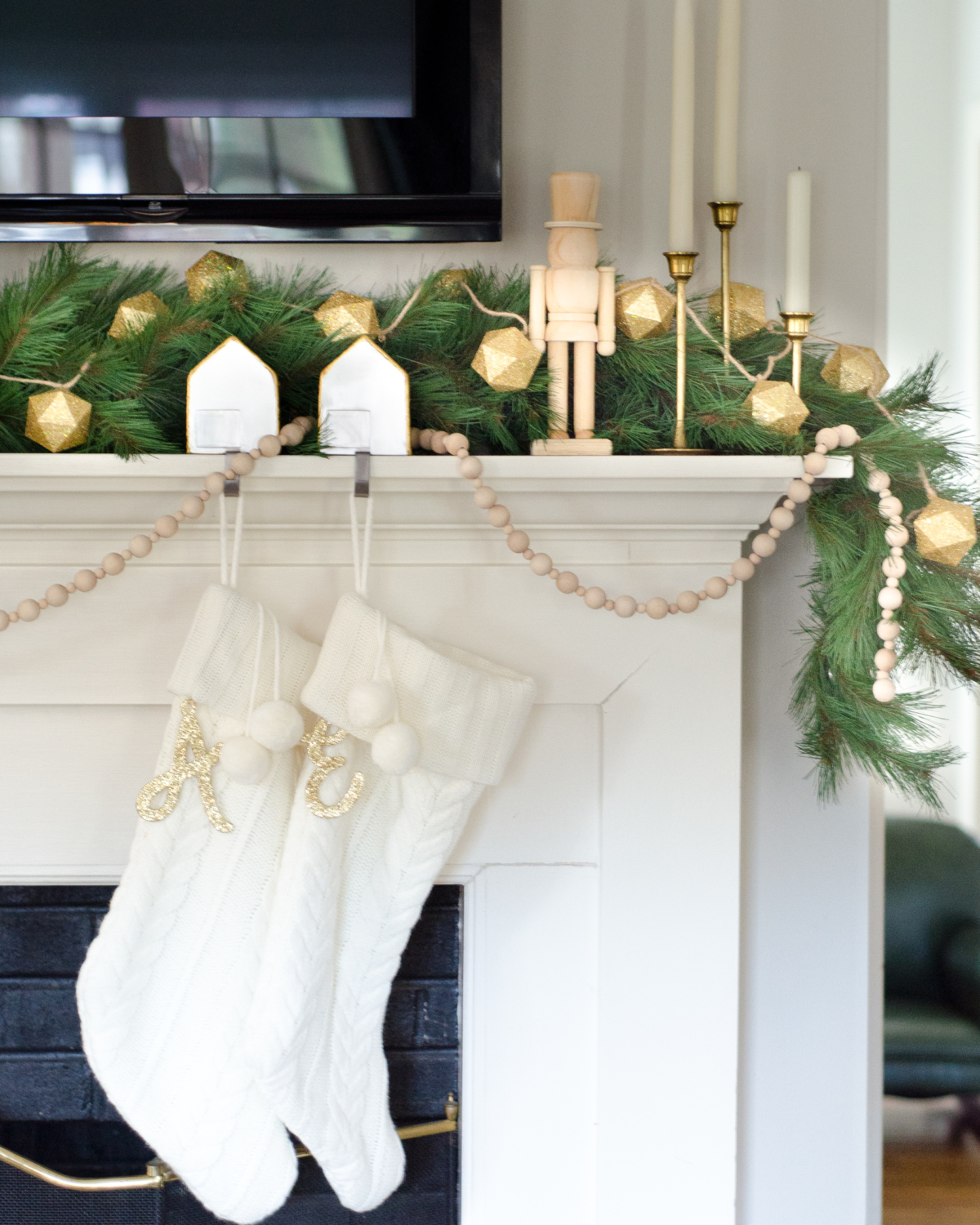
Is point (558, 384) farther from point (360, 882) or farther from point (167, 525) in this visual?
point (360, 882)

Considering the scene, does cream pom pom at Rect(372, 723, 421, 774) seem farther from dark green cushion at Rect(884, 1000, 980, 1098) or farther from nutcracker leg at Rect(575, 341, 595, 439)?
dark green cushion at Rect(884, 1000, 980, 1098)

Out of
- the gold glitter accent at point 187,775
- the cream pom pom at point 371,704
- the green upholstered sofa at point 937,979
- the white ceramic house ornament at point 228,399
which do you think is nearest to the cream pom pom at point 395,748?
the cream pom pom at point 371,704

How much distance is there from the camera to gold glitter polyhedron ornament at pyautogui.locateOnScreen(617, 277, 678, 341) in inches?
32.5

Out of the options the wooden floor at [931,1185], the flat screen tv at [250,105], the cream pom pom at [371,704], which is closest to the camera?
the cream pom pom at [371,704]

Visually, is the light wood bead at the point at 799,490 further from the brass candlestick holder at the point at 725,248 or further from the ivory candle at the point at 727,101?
the ivory candle at the point at 727,101

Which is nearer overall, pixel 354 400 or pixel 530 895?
pixel 354 400

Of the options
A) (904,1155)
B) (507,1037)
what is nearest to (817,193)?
(507,1037)

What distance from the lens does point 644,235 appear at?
37.8 inches

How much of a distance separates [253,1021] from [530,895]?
26 centimetres

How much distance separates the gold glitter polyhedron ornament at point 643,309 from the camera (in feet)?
2.71

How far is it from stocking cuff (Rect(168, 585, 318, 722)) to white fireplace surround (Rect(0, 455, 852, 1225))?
9 centimetres

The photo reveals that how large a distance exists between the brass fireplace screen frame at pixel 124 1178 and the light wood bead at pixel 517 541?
1.73ft

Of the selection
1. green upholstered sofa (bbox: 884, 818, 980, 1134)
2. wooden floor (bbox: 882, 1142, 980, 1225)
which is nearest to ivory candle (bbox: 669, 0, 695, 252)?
green upholstered sofa (bbox: 884, 818, 980, 1134)

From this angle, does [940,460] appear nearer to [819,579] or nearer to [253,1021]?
[819,579]
